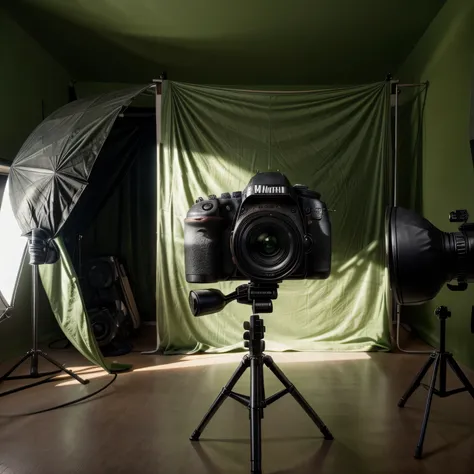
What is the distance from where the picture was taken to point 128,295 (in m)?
3.04

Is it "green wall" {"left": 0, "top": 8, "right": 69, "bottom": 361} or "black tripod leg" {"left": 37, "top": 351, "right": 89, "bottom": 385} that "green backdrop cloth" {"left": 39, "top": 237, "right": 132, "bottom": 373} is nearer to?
"black tripod leg" {"left": 37, "top": 351, "right": 89, "bottom": 385}

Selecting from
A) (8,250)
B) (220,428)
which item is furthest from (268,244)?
(8,250)

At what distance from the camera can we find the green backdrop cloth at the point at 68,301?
194 cm

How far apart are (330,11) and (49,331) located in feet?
9.27

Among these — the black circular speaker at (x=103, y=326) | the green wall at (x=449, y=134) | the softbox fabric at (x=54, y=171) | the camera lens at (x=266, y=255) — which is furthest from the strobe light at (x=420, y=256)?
the black circular speaker at (x=103, y=326)

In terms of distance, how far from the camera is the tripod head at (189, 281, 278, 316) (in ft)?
3.61

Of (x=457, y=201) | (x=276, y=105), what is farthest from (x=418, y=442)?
(x=276, y=105)

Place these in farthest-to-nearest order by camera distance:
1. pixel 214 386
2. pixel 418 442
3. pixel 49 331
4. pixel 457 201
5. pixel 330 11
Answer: pixel 49 331 < pixel 330 11 < pixel 457 201 < pixel 214 386 < pixel 418 442

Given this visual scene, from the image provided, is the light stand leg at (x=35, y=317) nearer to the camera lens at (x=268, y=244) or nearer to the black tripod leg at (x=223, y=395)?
the black tripod leg at (x=223, y=395)

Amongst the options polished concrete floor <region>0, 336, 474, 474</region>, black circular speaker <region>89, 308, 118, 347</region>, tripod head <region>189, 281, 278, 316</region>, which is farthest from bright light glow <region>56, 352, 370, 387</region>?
tripod head <region>189, 281, 278, 316</region>

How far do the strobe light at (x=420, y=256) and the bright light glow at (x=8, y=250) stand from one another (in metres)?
1.88

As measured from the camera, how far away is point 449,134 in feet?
7.62

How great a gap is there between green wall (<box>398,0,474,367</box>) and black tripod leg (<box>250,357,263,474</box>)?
1.41m

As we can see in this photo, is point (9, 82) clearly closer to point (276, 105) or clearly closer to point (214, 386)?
point (276, 105)
